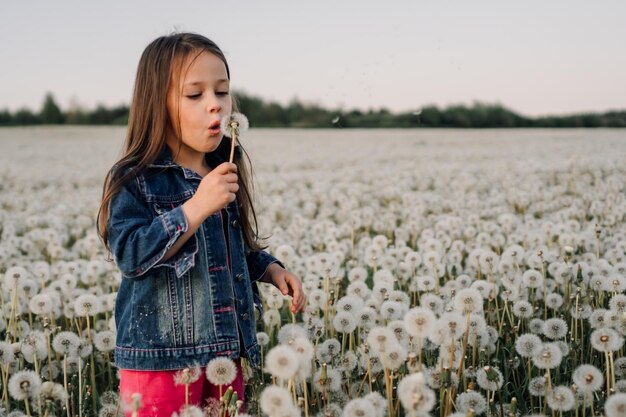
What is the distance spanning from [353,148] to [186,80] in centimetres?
2487

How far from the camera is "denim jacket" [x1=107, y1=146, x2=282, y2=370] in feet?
9.09

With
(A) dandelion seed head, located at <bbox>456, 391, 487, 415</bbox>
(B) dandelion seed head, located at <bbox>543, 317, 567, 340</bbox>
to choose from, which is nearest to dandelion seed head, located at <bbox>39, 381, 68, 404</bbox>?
(A) dandelion seed head, located at <bbox>456, 391, 487, 415</bbox>

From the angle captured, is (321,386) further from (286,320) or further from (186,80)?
(286,320)

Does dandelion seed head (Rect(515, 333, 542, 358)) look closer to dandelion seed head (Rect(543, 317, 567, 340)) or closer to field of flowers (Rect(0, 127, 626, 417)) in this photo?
field of flowers (Rect(0, 127, 626, 417))

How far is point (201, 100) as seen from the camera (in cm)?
293

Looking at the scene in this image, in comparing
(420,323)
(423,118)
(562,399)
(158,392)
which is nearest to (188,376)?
(158,392)

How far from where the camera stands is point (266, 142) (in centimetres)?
3303

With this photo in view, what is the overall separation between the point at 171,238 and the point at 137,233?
162 millimetres

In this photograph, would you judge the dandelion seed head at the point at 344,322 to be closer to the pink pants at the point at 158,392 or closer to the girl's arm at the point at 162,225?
the pink pants at the point at 158,392

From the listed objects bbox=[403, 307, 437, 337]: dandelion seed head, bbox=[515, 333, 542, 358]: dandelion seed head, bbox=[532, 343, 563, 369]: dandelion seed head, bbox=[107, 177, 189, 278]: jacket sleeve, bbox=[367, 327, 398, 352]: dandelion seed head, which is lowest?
bbox=[515, 333, 542, 358]: dandelion seed head

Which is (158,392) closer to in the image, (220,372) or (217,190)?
(220,372)

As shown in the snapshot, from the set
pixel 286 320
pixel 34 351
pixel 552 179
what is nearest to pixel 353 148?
pixel 552 179

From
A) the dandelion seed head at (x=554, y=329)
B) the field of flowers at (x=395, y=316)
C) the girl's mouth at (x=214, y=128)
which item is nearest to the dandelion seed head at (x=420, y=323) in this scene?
→ the field of flowers at (x=395, y=316)

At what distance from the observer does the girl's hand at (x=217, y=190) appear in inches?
104
